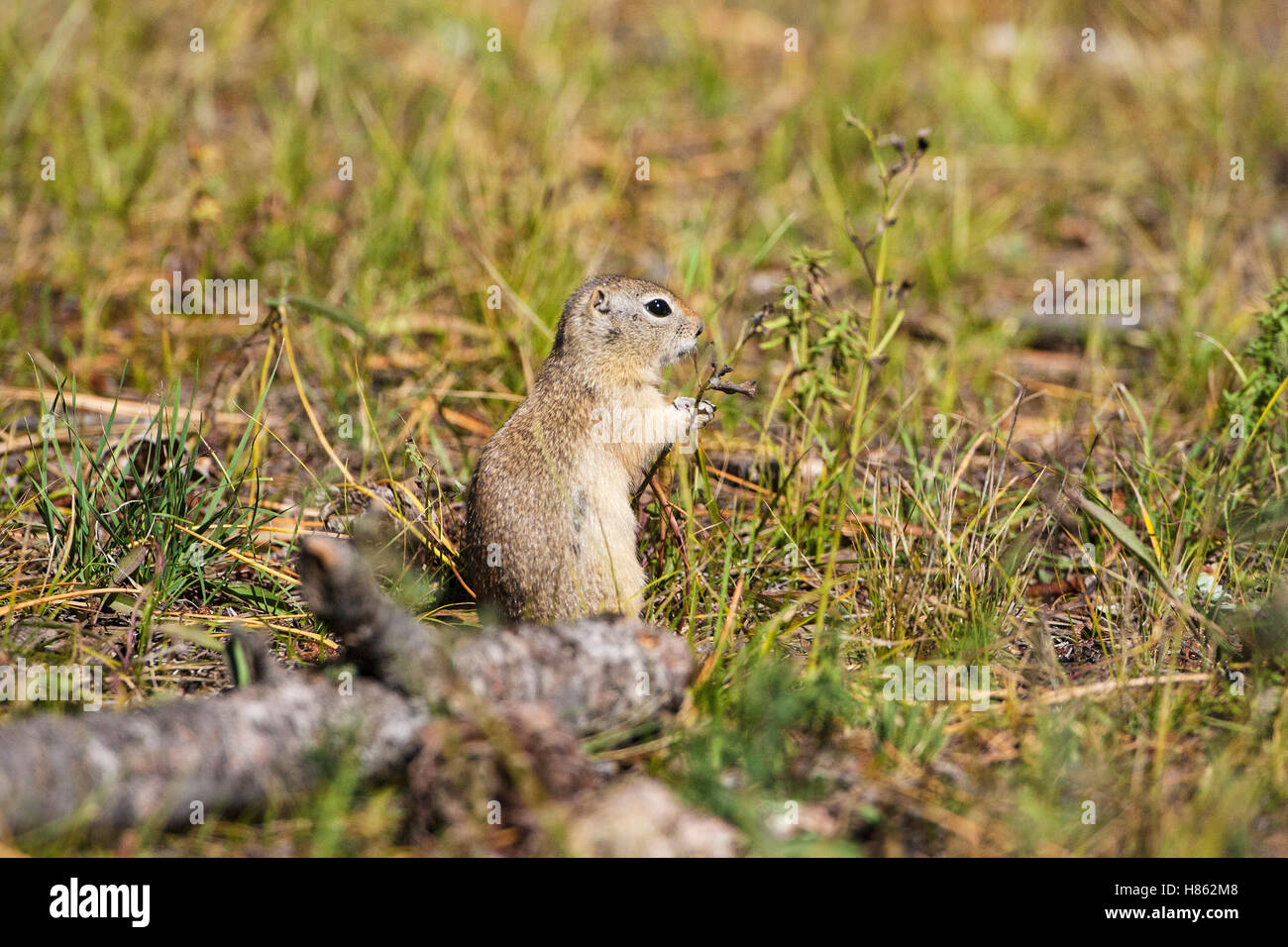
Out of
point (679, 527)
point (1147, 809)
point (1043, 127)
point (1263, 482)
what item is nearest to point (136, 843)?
point (679, 527)

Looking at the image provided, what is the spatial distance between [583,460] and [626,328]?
1.99 feet

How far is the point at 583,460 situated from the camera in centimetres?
359

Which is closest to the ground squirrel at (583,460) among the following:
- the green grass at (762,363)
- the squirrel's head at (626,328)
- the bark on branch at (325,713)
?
the squirrel's head at (626,328)

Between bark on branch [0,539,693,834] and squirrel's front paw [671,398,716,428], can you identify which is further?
squirrel's front paw [671,398,716,428]

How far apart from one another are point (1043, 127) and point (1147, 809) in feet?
18.3

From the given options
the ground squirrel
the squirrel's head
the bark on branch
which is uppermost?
the squirrel's head

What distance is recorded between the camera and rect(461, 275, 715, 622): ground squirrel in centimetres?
341

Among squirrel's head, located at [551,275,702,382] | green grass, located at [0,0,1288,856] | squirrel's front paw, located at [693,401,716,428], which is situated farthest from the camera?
squirrel's head, located at [551,275,702,382]

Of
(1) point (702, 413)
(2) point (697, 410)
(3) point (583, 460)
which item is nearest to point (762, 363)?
(1) point (702, 413)

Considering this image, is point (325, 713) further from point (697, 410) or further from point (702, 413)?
point (702, 413)

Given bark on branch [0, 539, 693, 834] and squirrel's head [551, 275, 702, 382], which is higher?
squirrel's head [551, 275, 702, 382]

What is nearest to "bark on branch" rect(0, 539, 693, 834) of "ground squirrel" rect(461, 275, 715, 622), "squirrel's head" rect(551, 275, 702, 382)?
"ground squirrel" rect(461, 275, 715, 622)

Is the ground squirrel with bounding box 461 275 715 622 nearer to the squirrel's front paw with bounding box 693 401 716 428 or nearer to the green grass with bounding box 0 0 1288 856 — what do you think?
the squirrel's front paw with bounding box 693 401 716 428

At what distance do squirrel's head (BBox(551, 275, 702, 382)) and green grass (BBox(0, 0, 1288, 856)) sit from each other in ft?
0.80
